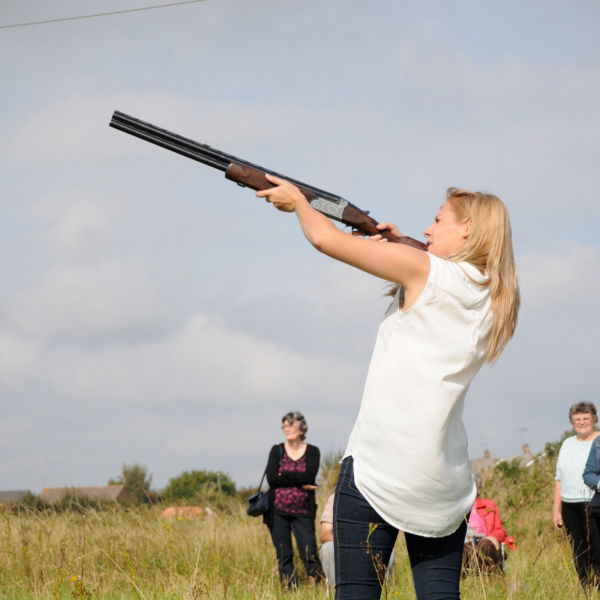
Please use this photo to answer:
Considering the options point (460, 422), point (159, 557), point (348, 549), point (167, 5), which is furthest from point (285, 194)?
point (167, 5)

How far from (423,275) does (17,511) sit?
8812 millimetres

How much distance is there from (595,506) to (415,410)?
230 inches

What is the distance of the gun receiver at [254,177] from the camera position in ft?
13.6

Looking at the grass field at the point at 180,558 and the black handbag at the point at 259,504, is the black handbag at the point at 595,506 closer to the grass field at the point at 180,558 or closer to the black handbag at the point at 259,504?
the grass field at the point at 180,558

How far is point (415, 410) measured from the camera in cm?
285

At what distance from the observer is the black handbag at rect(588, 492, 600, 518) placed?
316 inches

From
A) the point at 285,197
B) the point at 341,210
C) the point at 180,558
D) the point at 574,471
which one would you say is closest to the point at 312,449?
the point at 180,558

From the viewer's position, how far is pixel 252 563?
963 centimetres

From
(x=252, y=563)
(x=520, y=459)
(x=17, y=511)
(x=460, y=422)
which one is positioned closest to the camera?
(x=460, y=422)

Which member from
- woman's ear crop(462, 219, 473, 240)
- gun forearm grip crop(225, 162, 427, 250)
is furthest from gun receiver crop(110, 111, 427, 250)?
woman's ear crop(462, 219, 473, 240)

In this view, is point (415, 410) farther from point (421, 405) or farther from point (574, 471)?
point (574, 471)

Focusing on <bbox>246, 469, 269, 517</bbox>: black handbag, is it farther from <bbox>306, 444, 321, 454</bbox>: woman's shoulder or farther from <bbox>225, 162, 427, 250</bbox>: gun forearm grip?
<bbox>225, 162, 427, 250</bbox>: gun forearm grip

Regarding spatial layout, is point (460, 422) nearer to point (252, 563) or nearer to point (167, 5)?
point (252, 563)

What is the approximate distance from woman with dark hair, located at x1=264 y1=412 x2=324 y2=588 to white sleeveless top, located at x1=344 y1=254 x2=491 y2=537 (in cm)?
654
